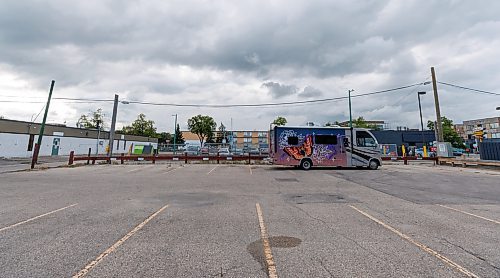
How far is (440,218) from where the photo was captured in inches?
225

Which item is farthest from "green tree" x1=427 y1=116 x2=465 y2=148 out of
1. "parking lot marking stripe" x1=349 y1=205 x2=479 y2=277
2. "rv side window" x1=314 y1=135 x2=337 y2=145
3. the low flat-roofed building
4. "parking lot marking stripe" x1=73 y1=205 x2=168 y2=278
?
"parking lot marking stripe" x1=73 y1=205 x2=168 y2=278

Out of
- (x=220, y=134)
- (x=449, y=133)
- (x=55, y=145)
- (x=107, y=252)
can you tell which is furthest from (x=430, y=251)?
(x=220, y=134)

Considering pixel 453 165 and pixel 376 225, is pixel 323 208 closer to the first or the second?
pixel 376 225

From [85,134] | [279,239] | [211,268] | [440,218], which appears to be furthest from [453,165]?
[85,134]

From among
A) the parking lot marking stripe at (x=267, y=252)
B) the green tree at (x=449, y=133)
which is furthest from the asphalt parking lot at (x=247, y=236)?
the green tree at (x=449, y=133)

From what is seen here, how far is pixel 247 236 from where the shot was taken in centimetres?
443

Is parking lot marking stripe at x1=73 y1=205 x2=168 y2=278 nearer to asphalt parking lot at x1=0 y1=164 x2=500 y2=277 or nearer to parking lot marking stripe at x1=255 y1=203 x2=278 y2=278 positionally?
asphalt parking lot at x1=0 y1=164 x2=500 y2=277

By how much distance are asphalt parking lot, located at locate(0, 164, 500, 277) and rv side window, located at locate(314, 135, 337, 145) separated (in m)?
10.2

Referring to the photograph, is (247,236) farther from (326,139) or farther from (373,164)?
(373,164)

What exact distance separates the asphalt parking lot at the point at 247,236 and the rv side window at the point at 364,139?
10637mm

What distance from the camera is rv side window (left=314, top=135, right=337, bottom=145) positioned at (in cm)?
1809

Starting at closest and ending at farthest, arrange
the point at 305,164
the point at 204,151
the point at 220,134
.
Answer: the point at 305,164, the point at 204,151, the point at 220,134

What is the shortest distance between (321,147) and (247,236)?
582 inches

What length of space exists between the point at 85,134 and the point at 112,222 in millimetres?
48069
